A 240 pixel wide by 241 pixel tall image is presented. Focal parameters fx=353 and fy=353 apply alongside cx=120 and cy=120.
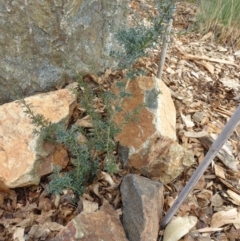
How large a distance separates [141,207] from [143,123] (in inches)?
18.1

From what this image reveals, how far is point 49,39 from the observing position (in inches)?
75.8

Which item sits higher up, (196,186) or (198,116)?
(198,116)

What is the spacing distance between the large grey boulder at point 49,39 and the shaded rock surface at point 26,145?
0.14 m

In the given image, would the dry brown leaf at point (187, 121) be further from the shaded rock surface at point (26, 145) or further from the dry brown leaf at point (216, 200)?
the shaded rock surface at point (26, 145)

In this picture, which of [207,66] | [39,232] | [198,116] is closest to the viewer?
[39,232]

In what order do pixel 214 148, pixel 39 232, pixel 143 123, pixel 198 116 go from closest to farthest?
1. pixel 214 148
2. pixel 39 232
3. pixel 143 123
4. pixel 198 116

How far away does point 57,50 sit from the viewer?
198 centimetres

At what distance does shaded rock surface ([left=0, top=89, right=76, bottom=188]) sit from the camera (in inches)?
64.6

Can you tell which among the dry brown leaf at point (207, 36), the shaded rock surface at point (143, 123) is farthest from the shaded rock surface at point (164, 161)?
the dry brown leaf at point (207, 36)

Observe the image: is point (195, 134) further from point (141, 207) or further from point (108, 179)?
point (141, 207)

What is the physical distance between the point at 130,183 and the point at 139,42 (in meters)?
0.61

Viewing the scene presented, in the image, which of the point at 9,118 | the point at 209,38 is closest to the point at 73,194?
the point at 9,118

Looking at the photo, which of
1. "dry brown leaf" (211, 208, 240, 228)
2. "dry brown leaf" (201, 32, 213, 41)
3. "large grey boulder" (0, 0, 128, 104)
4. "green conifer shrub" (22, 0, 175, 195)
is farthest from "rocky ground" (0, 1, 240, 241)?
"dry brown leaf" (201, 32, 213, 41)

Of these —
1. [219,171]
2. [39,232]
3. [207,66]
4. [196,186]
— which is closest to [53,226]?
[39,232]
